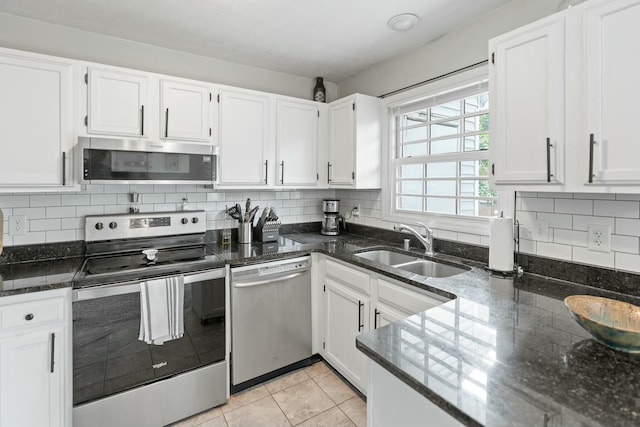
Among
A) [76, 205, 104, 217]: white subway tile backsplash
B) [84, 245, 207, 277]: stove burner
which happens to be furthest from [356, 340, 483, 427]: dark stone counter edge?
[76, 205, 104, 217]: white subway tile backsplash

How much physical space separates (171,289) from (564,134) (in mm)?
2161

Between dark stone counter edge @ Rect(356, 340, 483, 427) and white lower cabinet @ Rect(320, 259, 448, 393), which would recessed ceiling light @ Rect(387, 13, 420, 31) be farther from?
dark stone counter edge @ Rect(356, 340, 483, 427)

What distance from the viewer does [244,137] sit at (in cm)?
254

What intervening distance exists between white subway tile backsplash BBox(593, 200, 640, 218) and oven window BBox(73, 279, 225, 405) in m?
2.15

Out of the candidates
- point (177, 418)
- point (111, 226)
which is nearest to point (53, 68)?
point (111, 226)

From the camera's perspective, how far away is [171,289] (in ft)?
6.21

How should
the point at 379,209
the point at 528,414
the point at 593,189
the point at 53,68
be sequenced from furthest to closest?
the point at 379,209 → the point at 53,68 → the point at 593,189 → the point at 528,414

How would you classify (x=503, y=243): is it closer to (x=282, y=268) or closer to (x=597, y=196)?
(x=597, y=196)

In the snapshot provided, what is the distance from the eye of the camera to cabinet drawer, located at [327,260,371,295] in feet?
6.88

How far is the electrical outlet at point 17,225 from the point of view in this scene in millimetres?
2023

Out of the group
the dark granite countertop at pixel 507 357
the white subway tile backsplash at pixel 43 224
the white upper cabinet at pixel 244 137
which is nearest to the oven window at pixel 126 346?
the dark granite countertop at pixel 507 357

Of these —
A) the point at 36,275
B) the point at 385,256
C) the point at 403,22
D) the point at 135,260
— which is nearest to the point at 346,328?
the point at 385,256

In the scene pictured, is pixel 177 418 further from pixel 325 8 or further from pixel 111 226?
pixel 325 8

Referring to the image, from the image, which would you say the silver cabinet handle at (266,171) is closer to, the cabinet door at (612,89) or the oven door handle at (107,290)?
the oven door handle at (107,290)
